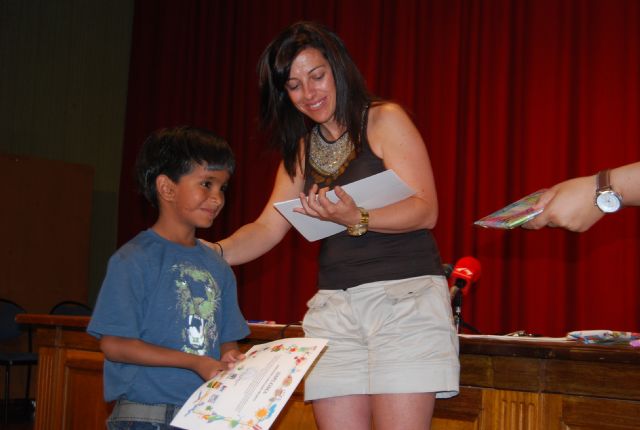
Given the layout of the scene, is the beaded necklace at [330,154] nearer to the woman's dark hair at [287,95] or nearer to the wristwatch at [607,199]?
the woman's dark hair at [287,95]

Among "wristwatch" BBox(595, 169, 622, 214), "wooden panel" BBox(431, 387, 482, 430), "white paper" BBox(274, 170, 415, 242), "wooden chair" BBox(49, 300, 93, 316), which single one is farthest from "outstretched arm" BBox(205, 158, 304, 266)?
"wooden chair" BBox(49, 300, 93, 316)

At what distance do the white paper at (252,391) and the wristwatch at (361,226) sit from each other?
0.90 ft

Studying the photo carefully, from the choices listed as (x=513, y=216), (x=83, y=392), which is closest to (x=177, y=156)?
(x=513, y=216)

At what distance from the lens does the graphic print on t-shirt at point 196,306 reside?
72.5 inches

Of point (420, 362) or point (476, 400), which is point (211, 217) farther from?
point (476, 400)

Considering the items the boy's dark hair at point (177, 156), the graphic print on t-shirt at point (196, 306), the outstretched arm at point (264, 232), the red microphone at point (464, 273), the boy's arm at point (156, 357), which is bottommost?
the boy's arm at point (156, 357)

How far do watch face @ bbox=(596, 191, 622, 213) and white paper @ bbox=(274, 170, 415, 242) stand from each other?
1.54 feet

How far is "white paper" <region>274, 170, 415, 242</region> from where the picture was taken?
1.77m

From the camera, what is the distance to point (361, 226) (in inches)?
71.0

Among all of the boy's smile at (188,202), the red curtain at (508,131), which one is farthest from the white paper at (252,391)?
the red curtain at (508,131)

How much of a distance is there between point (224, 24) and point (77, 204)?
2029 millimetres

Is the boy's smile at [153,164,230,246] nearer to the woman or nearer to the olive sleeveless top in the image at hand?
the woman

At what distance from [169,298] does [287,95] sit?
666 mm

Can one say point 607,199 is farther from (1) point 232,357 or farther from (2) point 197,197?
(2) point 197,197
